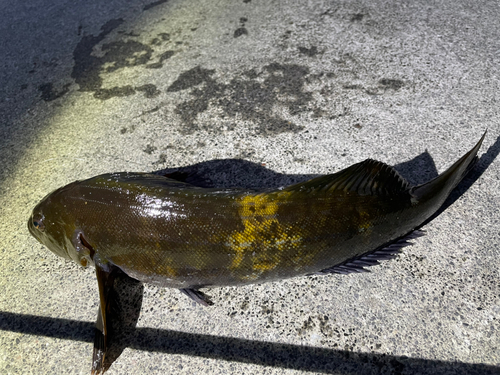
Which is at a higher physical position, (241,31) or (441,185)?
(241,31)

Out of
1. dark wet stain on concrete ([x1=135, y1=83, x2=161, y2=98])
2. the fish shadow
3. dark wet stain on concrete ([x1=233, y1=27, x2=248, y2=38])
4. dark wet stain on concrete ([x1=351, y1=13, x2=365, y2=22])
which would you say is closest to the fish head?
the fish shadow

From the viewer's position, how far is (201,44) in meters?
4.26

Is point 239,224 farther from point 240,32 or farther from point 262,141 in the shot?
point 240,32

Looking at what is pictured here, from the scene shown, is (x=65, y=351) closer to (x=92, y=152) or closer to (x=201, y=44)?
(x=92, y=152)

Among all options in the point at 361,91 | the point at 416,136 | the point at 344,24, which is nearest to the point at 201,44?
the point at 344,24

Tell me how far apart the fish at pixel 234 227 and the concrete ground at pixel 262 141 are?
0.87ft

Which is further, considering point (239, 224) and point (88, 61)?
point (88, 61)

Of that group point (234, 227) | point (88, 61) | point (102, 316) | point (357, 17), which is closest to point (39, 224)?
point (102, 316)

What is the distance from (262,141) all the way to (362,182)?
4.27 feet

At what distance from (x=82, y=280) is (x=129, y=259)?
2.12 ft

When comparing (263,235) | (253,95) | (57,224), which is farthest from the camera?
(253,95)

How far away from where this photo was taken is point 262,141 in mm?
3168

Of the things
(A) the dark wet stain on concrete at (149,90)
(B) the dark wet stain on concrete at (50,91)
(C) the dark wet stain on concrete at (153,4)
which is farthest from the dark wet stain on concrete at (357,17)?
(B) the dark wet stain on concrete at (50,91)

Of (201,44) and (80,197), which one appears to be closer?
(80,197)
